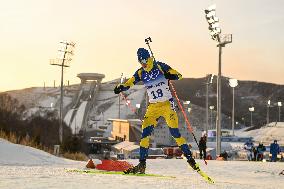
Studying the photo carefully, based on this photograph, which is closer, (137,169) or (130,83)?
(137,169)

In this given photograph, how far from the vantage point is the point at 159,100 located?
8148 millimetres

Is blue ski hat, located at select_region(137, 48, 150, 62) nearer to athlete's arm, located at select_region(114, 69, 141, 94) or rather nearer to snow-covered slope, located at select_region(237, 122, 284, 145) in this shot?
athlete's arm, located at select_region(114, 69, 141, 94)

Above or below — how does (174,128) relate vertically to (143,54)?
below

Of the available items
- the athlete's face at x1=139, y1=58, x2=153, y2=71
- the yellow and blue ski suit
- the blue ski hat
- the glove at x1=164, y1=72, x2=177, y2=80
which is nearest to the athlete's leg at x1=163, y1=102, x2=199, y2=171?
the yellow and blue ski suit

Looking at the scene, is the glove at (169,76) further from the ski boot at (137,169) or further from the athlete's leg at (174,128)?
the ski boot at (137,169)

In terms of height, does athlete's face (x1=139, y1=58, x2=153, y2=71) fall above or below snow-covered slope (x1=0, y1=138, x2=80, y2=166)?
above

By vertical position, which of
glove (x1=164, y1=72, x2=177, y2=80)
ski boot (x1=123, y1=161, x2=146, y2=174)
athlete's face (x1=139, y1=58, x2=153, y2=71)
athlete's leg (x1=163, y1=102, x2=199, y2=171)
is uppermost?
athlete's face (x1=139, y1=58, x2=153, y2=71)

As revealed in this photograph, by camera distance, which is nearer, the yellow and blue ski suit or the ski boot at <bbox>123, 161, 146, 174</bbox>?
the yellow and blue ski suit

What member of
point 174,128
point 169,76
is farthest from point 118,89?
point 174,128

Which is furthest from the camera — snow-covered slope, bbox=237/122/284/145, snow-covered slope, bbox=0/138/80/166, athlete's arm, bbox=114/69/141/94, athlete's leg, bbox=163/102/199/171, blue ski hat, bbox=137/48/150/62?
snow-covered slope, bbox=237/122/284/145

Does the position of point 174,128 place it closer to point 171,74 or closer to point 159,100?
point 159,100

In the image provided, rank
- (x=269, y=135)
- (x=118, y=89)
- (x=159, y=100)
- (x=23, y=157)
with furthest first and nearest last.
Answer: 1. (x=269, y=135)
2. (x=23, y=157)
3. (x=118, y=89)
4. (x=159, y=100)

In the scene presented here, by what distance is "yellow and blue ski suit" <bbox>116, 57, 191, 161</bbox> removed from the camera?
8.09 m

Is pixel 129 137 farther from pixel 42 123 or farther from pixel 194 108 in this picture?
pixel 194 108
